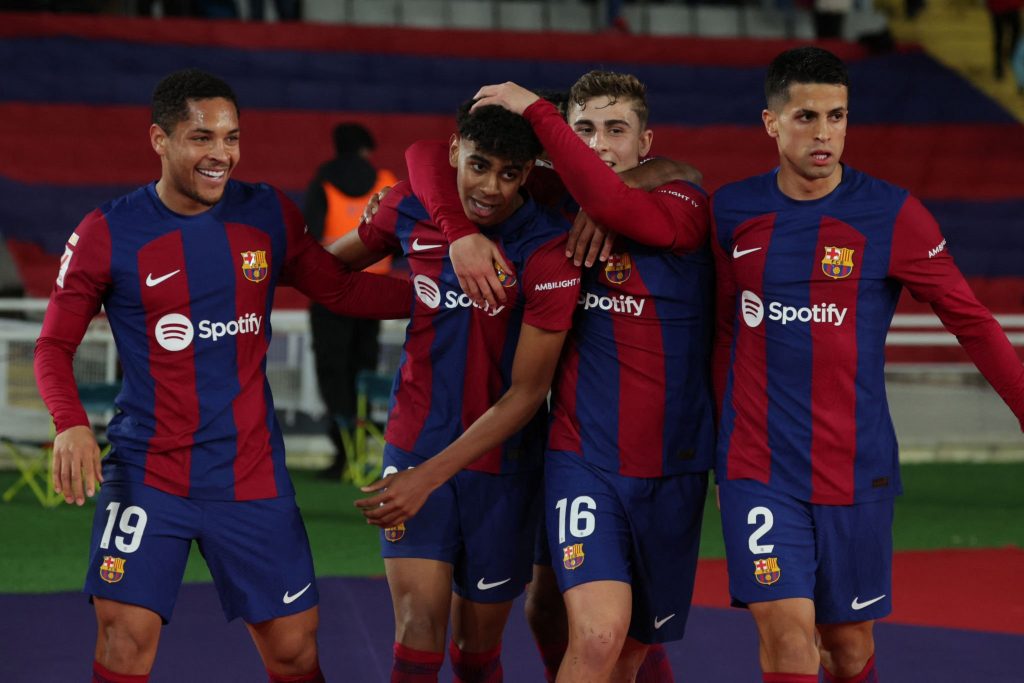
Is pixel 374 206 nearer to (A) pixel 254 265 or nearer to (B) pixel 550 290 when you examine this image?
(A) pixel 254 265

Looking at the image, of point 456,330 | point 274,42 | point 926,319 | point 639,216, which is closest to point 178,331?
point 456,330

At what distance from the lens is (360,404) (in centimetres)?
898

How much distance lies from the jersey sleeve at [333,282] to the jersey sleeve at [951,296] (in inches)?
Result: 54.8

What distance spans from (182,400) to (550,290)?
1.01 meters

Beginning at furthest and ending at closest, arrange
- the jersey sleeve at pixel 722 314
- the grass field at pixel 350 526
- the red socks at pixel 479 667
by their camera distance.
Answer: the grass field at pixel 350 526 → the red socks at pixel 479 667 → the jersey sleeve at pixel 722 314

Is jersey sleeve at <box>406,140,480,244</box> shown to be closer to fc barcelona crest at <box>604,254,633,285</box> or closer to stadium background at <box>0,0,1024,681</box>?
fc barcelona crest at <box>604,254,633,285</box>

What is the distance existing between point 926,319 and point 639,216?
6.52 metres

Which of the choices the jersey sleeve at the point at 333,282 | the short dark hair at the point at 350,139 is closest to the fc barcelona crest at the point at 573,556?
the jersey sleeve at the point at 333,282

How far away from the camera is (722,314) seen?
13.8 ft

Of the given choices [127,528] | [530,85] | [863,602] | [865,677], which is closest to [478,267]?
[127,528]

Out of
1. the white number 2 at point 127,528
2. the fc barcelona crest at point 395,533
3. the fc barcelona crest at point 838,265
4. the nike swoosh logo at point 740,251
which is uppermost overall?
the nike swoosh logo at point 740,251

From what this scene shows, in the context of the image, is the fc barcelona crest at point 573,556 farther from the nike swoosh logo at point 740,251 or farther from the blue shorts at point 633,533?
the nike swoosh logo at point 740,251

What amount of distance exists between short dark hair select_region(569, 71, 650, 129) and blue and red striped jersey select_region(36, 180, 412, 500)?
3.33 feet

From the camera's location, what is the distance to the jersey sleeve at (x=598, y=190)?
394 cm
